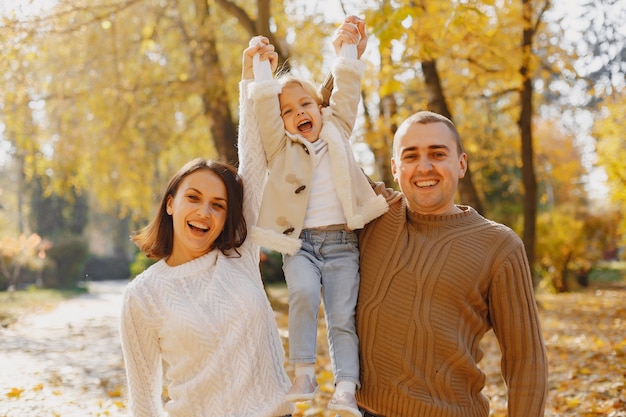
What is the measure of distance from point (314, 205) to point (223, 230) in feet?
1.35

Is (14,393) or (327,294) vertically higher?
(327,294)

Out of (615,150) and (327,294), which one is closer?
(327,294)

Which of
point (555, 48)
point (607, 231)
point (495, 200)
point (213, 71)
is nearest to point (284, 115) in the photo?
point (213, 71)

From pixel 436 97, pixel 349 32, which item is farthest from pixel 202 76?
pixel 349 32

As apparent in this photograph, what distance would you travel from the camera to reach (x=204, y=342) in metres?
2.53

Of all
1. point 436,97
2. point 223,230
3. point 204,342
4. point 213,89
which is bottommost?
point 204,342

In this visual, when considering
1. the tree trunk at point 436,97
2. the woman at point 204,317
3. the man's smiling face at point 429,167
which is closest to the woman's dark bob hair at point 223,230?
the woman at point 204,317

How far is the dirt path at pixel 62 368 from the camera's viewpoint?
5.94 meters

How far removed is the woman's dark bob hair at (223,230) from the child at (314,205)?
90 millimetres

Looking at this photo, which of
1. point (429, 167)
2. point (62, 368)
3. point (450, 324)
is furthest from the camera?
point (62, 368)

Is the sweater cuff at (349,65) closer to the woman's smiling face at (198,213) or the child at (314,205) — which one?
the child at (314,205)

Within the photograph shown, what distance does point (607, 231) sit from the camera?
18188 mm

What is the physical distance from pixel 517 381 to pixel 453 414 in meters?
0.27

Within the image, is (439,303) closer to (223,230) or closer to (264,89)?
A: (223,230)
